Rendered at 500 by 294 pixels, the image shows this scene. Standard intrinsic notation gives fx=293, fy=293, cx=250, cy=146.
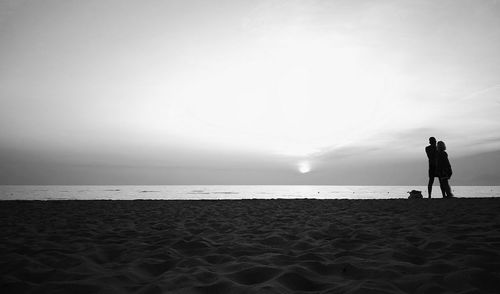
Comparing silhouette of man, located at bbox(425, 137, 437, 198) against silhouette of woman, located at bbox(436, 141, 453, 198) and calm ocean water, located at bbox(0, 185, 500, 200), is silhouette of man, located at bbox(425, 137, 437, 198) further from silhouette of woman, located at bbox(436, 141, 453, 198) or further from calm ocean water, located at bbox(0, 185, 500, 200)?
calm ocean water, located at bbox(0, 185, 500, 200)

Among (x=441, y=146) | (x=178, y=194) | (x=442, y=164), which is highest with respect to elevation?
(x=441, y=146)

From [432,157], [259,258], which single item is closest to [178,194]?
[432,157]

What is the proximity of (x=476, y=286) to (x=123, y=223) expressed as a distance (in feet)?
20.9

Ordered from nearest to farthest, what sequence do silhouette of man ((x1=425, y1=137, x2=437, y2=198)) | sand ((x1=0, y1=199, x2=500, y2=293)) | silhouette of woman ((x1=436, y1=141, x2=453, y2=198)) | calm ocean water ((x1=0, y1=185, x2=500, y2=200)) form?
sand ((x1=0, y1=199, x2=500, y2=293))
silhouette of woman ((x1=436, y1=141, x2=453, y2=198))
silhouette of man ((x1=425, y1=137, x2=437, y2=198))
calm ocean water ((x1=0, y1=185, x2=500, y2=200))

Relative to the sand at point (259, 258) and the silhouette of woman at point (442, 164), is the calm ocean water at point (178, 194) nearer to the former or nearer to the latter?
the silhouette of woman at point (442, 164)

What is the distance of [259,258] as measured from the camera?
139 inches

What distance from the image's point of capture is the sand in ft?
8.51

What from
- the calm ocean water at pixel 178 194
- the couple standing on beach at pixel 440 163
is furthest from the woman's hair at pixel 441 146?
the calm ocean water at pixel 178 194

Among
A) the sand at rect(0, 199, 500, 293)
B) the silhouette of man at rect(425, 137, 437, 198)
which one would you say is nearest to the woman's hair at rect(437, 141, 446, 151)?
the silhouette of man at rect(425, 137, 437, 198)

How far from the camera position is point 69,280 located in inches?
110

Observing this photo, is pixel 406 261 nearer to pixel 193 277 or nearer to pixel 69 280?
pixel 193 277

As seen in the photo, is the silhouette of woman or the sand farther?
the silhouette of woman

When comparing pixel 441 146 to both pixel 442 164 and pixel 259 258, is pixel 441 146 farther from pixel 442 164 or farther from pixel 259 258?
pixel 259 258

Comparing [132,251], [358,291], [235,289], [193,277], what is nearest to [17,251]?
[132,251]
